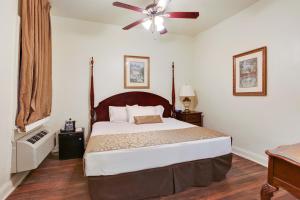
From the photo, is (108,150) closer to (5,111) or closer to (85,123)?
(5,111)

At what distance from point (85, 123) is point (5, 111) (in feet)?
5.73

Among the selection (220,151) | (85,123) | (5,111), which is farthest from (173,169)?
(85,123)

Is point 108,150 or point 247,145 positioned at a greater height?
point 108,150

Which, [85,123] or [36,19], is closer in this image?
[36,19]

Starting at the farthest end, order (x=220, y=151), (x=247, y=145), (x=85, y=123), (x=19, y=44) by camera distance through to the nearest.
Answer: (x=85, y=123)
(x=247, y=145)
(x=220, y=151)
(x=19, y=44)

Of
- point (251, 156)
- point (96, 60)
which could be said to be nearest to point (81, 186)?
point (96, 60)

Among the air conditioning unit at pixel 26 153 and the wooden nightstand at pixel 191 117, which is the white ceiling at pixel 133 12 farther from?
the air conditioning unit at pixel 26 153

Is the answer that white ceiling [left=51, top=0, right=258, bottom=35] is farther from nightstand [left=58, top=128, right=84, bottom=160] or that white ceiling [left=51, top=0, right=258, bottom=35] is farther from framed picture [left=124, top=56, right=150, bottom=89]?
nightstand [left=58, top=128, right=84, bottom=160]

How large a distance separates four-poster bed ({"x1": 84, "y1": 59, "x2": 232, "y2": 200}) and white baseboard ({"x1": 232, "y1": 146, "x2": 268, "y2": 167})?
0.93 m

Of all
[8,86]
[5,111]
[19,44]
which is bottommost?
[5,111]

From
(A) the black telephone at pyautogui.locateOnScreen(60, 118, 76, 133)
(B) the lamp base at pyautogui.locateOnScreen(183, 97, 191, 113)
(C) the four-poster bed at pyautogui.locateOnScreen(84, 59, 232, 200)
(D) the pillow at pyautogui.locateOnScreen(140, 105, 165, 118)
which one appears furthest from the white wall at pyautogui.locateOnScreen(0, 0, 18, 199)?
(B) the lamp base at pyautogui.locateOnScreen(183, 97, 191, 113)

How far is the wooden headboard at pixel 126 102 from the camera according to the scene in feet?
11.6

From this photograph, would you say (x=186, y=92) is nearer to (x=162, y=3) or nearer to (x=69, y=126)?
(x=162, y=3)

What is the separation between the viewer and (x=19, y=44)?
2.08 meters
